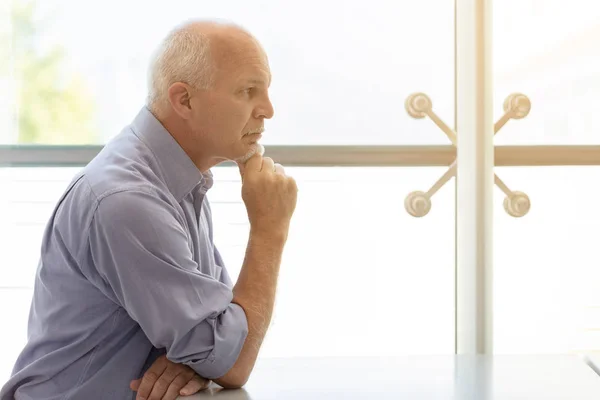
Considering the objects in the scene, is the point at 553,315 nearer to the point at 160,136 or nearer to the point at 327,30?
the point at 327,30

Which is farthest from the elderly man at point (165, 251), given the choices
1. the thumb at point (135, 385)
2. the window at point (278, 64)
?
the window at point (278, 64)

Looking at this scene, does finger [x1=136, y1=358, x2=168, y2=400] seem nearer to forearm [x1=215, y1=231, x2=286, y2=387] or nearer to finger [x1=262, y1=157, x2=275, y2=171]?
forearm [x1=215, y1=231, x2=286, y2=387]

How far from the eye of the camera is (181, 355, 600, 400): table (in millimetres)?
1448

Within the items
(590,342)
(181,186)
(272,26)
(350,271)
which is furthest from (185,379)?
(590,342)

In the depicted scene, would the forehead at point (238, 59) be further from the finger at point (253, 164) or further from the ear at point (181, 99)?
the finger at point (253, 164)

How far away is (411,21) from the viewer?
240 cm

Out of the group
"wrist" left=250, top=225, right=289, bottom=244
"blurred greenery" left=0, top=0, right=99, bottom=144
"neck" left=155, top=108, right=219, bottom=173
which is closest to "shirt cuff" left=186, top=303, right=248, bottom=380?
"wrist" left=250, top=225, right=289, bottom=244

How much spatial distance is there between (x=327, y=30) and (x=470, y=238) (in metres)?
0.71

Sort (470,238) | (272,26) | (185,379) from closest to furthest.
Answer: (185,379) < (470,238) < (272,26)

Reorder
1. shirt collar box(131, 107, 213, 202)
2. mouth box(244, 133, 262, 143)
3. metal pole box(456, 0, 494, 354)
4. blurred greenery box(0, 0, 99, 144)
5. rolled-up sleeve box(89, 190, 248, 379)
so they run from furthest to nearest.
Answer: blurred greenery box(0, 0, 99, 144)
metal pole box(456, 0, 494, 354)
mouth box(244, 133, 262, 143)
shirt collar box(131, 107, 213, 202)
rolled-up sleeve box(89, 190, 248, 379)

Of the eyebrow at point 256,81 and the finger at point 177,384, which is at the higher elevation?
the eyebrow at point 256,81

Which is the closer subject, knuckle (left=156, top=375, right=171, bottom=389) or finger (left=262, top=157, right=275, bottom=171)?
knuckle (left=156, top=375, right=171, bottom=389)

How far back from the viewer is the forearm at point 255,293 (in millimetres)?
1488

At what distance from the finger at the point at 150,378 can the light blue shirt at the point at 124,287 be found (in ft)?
0.19
